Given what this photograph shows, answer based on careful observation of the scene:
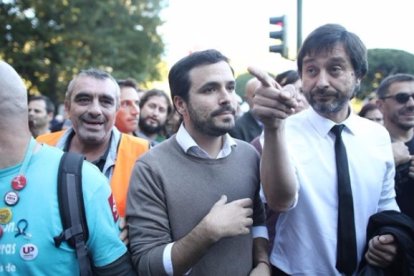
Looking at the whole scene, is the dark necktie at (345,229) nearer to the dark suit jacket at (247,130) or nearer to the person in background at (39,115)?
the dark suit jacket at (247,130)

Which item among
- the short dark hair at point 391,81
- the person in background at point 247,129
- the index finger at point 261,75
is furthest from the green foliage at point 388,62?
the index finger at point 261,75

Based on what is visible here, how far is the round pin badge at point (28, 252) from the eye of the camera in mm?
1622

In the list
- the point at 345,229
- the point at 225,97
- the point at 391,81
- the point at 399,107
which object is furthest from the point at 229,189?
the point at 391,81

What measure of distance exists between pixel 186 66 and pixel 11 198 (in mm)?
1061

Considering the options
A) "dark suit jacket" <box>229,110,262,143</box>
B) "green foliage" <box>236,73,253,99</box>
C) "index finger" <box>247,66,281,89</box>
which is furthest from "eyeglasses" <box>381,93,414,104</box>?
"green foliage" <box>236,73,253,99</box>

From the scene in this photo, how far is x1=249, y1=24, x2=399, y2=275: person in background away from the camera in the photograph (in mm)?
2168

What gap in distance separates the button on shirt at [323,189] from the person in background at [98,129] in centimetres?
100

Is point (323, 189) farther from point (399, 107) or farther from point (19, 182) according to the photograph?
point (399, 107)

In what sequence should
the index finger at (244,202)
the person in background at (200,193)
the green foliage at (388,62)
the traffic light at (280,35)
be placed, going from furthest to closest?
1. the green foliage at (388,62)
2. the traffic light at (280,35)
3. the index finger at (244,202)
4. the person in background at (200,193)

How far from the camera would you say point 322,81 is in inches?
87.1

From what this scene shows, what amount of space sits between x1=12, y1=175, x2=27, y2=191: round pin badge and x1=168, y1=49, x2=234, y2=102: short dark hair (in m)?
0.91

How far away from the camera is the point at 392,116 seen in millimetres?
3443

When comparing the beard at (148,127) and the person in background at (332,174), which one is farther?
the beard at (148,127)

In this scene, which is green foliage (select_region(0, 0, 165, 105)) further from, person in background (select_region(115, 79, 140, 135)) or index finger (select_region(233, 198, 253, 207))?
index finger (select_region(233, 198, 253, 207))
